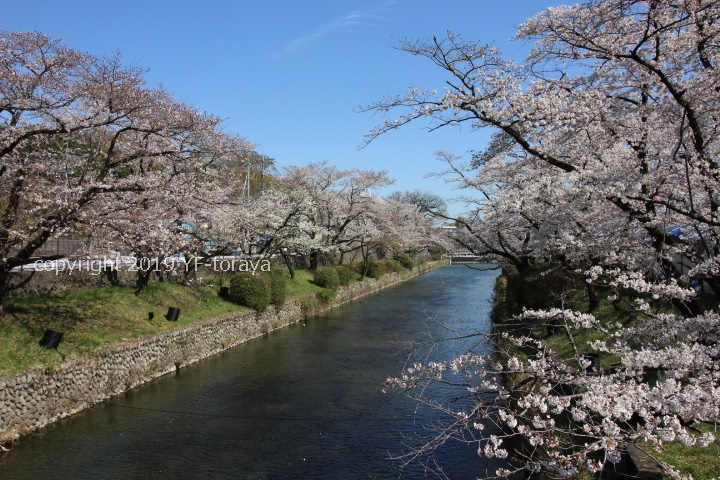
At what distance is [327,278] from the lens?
87.8 ft

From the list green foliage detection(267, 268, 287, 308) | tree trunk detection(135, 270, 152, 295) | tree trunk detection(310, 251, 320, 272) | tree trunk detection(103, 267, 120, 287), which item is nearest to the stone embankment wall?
green foliage detection(267, 268, 287, 308)

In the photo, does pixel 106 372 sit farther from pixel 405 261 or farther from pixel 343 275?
pixel 405 261

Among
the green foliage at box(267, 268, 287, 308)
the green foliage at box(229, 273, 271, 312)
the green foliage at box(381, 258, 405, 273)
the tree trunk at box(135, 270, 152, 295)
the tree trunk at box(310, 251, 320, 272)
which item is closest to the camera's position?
the tree trunk at box(135, 270, 152, 295)

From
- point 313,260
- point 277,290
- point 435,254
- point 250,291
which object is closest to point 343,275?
point 313,260

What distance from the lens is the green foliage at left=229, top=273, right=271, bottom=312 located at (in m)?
18.5

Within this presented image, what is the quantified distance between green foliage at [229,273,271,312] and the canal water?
122 inches

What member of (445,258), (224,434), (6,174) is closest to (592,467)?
(224,434)

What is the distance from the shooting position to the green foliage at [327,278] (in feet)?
87.9

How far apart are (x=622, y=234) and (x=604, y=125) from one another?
1496 millimetres

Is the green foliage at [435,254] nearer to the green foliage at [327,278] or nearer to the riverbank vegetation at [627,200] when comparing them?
the green foliage at [327,278]

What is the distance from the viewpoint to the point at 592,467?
120 inches

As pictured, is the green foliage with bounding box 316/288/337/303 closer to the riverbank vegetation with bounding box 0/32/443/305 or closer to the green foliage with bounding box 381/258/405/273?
the riverbank vegetation with bounding box 0/32/443/305

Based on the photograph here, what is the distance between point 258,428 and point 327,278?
1740cm

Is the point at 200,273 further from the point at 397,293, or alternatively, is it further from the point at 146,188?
the point at 397,293
